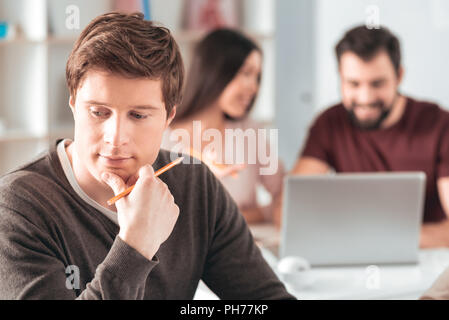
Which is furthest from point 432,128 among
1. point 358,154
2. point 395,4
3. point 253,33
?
point 253,33

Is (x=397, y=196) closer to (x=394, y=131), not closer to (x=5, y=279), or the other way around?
(x=394, y=131)

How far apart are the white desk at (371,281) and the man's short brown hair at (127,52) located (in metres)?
0.39

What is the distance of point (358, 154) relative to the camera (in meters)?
1.75

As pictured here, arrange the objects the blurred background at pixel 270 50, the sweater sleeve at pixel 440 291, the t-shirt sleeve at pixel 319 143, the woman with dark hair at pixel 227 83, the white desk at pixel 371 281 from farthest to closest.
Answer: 1. the t-shirt sleeve at pixel 319 143
2. the blurred background at pixel 270 50
3. the woman with dark hair at pixel 227 83
4. the white desk at pixel 371 281
5. the sweater sleeve at pixel 440 291

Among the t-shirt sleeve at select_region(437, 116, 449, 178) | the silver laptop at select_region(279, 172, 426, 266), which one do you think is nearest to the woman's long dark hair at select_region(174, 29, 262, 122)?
the silver laptop at select_region(279, 172, 426, 266)

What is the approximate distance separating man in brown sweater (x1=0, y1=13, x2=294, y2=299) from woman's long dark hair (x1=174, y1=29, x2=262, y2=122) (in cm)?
Answer: 92

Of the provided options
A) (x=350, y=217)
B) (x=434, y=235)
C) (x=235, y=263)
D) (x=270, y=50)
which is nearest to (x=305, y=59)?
(x=270, y=50)

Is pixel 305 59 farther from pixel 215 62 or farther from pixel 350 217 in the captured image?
pixel 350 217

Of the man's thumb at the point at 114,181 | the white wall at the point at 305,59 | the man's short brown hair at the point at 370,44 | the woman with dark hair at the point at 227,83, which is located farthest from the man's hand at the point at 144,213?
the white wall at the point at 305,59

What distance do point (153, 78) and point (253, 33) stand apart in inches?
73.5

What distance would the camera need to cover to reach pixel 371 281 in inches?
43.2

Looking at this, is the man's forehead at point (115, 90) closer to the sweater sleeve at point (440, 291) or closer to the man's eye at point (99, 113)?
the man's eye at point (99, 113)

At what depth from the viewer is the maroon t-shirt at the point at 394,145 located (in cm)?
165

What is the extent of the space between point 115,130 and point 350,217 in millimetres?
689
